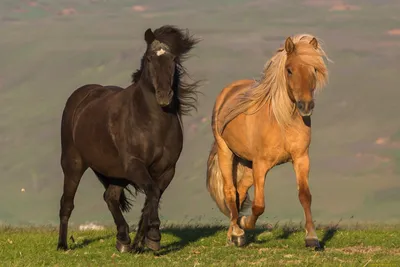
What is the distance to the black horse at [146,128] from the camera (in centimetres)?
1258

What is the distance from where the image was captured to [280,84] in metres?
13.7

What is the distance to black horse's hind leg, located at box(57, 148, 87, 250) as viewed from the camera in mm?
14578

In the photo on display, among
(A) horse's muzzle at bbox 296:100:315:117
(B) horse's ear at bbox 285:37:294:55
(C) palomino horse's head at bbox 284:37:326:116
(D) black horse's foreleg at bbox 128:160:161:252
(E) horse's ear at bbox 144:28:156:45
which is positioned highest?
(E) horse's ear at bbox 144:28:156:45

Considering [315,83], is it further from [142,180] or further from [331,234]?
[331,234]

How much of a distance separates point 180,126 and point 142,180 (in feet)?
3.38

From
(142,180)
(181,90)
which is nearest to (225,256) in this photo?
(142,180)

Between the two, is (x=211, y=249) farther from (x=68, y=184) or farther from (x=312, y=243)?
(x=68, y=184)

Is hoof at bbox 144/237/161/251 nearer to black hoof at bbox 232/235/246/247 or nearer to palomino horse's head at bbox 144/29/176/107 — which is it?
palomino horse's head at bbox 144/29/176/107

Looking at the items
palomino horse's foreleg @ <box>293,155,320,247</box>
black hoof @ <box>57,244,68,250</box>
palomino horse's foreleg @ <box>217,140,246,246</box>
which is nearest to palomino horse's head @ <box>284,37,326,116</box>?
palomino horse's foreleg @ <box>293,155,320,247</box>

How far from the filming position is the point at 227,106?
1531 centimetres

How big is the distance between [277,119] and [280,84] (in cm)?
51

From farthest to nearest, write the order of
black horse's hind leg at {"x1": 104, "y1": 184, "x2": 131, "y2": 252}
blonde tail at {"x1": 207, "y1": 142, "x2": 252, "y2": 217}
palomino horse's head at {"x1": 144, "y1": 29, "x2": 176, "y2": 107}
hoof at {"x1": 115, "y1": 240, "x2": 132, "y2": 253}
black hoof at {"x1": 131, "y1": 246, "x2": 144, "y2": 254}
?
blonde tail at {"x1": 207, "y1": 142, "x2": 252, "y2": 217} < black horse's hind leg at {"x1": 104, "y1": 184, "x2": 131, "y2": 252} < hoof at {"x1": 115, "y1": 240, "x2": 132, "y2": 253} < black hoof at {"x1": 131, "y1": 246, "x2": 144, "y2": 254} < palomino horse's head at {"x1": 144, "y1": 29, "x2": 176, "y2": 107}

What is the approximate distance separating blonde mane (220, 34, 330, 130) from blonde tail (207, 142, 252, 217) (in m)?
1.72

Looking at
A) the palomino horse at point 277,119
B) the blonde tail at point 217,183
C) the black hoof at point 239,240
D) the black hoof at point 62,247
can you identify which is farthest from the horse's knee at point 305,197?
the black hoof at point 62,247
